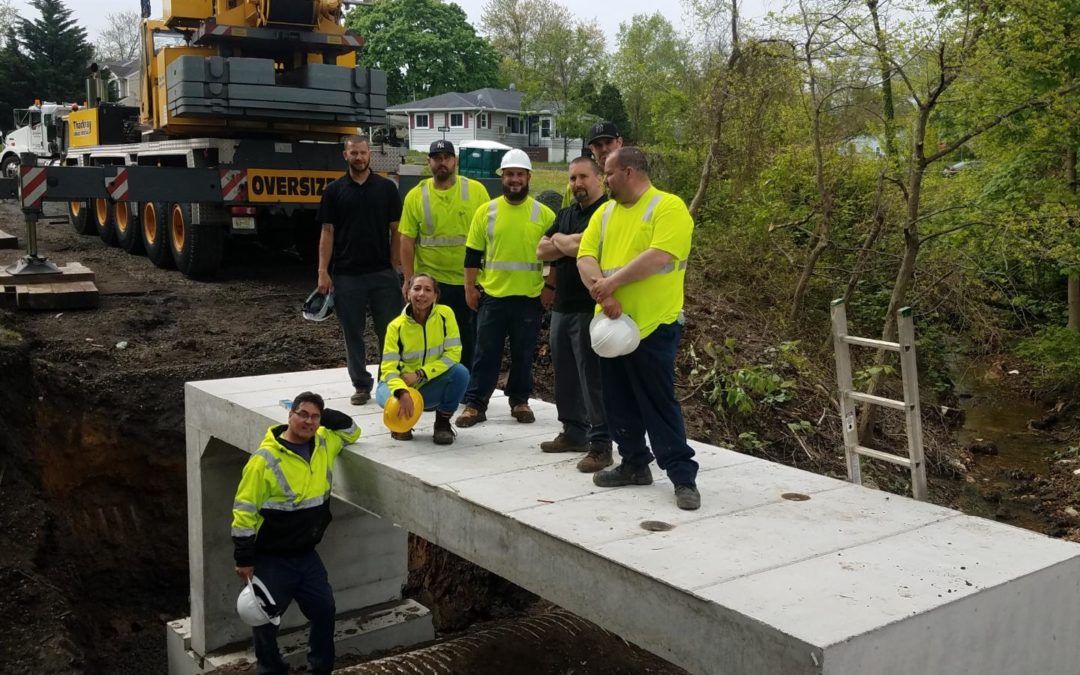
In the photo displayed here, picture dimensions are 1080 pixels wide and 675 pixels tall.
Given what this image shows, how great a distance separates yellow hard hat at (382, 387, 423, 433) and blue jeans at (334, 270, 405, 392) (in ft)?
3.09

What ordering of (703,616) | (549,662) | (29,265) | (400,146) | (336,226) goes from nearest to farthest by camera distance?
1. (703,616)
2. (336,226)
3. (549,662)
4. (29,265)
5. (400,146)

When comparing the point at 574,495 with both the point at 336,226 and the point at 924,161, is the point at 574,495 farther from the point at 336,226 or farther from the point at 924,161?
the point at 924,161

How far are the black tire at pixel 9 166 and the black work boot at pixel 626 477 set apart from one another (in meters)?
21.7

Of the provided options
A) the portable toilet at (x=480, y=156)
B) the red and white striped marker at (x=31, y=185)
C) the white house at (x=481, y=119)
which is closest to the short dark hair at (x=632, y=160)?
the red and white striped marker at (x=31, y=185)

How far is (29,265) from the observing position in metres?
11.8

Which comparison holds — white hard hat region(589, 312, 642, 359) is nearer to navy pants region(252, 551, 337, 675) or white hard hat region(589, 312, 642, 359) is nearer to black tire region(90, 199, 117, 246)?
navy pants region(252, 551, 337, 675)

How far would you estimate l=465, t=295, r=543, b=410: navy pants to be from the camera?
6.46 meters

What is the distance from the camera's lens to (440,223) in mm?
6738

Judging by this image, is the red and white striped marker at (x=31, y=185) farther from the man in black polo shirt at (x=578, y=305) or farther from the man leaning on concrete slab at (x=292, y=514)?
the man in black polo shirt at (x=578, y=305)

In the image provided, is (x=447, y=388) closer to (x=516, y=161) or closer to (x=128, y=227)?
(x=516, y=161)

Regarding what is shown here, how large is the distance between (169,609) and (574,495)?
6341mm

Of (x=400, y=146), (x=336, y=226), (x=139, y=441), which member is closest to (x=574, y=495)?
(x=336, y=226)

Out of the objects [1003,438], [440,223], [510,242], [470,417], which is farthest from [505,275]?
[1003,438]

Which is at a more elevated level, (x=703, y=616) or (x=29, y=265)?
(x=29, y=265)
